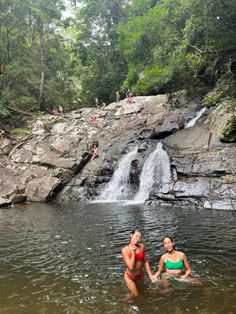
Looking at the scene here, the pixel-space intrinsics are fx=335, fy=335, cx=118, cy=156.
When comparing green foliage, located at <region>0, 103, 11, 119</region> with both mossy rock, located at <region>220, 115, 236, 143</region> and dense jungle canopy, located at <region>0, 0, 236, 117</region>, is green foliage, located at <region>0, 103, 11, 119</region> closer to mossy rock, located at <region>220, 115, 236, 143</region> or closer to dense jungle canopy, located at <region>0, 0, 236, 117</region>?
dense jungle canopy, located at <region>0, 0, 236, 117</region>

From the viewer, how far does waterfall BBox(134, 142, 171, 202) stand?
21.6 m

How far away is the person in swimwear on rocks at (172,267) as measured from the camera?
25.1ft

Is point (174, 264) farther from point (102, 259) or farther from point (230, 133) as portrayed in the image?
point (230, 133)

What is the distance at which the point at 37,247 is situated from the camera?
11.8 meters

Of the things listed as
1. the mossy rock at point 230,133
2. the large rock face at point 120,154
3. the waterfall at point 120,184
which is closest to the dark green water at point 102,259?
the large rock face at point 120,154

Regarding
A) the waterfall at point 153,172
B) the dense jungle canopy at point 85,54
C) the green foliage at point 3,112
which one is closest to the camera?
the waterfall at point 153,172

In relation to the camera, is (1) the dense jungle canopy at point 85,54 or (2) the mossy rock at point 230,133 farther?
(1) the dense jungle canopy at point 85,54

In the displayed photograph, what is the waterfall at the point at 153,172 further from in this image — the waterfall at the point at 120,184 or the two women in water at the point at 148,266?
the two women in water at the point at 148,266

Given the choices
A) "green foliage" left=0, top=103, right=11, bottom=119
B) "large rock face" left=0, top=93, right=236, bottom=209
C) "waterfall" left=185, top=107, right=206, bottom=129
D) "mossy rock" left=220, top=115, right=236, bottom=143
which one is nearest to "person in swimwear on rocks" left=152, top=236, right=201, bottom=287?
"large rock face" left=0, top=93, right=236, bottom=209

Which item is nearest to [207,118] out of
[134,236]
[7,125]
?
[134,236]

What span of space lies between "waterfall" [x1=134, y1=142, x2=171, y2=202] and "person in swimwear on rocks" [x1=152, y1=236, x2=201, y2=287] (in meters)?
13.1

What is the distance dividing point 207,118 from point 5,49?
25.9 metres

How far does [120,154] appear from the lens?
25.5 m

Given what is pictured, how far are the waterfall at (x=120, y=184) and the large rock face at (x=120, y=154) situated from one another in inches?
20.7
